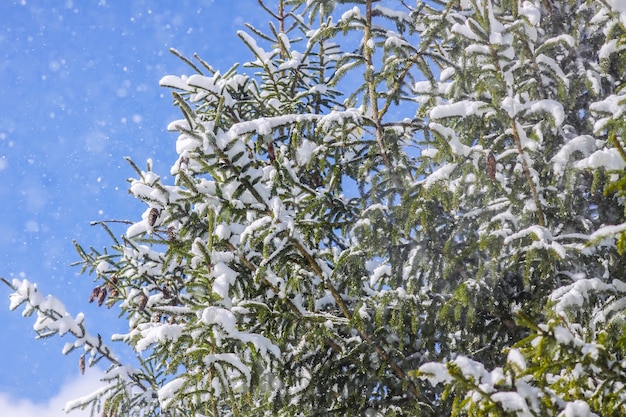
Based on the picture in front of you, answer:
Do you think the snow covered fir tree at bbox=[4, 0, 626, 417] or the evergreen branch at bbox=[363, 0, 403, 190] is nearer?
the snow covered fir tree at bbox=[4, 0, 626, 417]

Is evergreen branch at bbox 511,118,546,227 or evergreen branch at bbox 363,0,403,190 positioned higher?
evergreen branch at bbox 363,0,403,190

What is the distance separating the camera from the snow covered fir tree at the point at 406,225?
3.77 metres

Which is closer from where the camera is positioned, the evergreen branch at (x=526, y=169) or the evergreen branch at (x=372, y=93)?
the evergreen branch at (x=526, y=169)

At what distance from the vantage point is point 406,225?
422cm

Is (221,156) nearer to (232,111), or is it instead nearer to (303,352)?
(232,111)

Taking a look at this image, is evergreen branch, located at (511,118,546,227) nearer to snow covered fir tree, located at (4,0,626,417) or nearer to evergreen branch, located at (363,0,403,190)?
snow covered fir tree, located at (4,0,626,417)

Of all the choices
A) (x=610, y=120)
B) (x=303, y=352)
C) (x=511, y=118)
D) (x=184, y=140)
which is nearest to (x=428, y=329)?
(x=303, y=352)

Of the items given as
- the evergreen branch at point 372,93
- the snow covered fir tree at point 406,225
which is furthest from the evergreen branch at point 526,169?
the evergreen branch at point 372,93

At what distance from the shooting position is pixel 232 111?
5102 mm

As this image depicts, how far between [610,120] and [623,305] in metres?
1.10

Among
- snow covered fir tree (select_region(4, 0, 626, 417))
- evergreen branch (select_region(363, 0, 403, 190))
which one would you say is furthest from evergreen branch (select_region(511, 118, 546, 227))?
evergreen branch (select_region(363, 0, 403, 190))

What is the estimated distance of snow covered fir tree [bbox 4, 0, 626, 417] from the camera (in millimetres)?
3768

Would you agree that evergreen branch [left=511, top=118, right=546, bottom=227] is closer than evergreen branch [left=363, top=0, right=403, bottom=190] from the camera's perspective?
Yes

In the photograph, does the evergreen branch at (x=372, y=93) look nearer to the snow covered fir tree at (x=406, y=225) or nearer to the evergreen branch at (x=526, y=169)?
the snow covered fir tree at (x=406, y=225)
